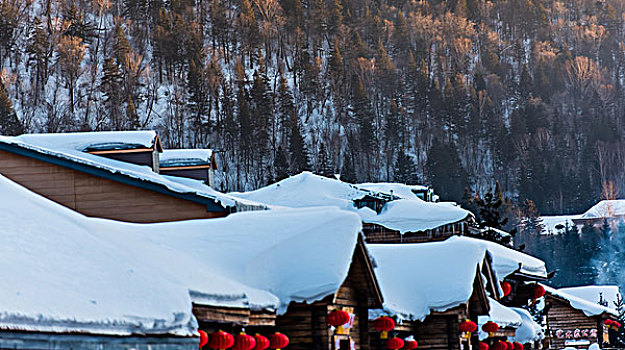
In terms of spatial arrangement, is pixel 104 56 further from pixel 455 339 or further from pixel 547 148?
pixel 455 339

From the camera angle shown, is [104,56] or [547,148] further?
[104,56]

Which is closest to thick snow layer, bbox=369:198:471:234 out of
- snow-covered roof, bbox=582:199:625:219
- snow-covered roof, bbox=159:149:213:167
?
snow-covered roof, bbox=159:149:213:167

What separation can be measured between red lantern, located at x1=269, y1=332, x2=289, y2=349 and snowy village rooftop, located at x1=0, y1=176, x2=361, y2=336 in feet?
2.08

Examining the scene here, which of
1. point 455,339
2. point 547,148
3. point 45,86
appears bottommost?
point 455,339

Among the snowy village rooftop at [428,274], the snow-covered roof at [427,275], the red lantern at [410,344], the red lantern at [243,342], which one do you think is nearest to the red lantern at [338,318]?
the red lantern at [243,342]

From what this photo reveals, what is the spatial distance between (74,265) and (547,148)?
90708mm

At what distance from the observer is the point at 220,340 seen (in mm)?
10523

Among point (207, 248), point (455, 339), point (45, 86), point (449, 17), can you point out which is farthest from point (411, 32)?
point (207, 248)

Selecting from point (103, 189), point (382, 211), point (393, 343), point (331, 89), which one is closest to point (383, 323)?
point (393, 343)

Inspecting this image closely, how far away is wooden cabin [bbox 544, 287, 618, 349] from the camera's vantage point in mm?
41469

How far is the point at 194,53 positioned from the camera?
99.6m

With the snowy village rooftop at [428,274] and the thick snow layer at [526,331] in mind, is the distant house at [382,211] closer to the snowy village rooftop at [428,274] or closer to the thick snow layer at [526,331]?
the thick snow layer at [526,331]

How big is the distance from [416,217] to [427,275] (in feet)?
33.8

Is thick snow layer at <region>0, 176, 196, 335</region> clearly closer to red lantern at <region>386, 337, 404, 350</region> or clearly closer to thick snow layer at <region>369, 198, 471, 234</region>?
red lantern at <region>386, 337, 404, 350</region>
